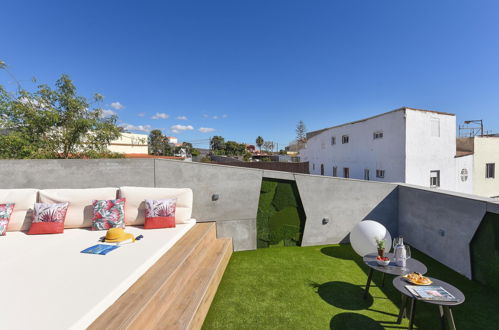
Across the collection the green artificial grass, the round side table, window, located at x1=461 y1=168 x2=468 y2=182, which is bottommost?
the green artificial grass

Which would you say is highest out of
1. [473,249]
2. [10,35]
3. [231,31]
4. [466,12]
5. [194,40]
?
[231,31]

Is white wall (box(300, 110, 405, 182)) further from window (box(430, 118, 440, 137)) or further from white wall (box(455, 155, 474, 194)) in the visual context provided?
white wall (box(455, 155, 474, 194))

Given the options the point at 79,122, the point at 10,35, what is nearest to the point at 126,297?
the point at 79,122

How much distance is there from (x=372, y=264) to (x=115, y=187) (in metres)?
5.04

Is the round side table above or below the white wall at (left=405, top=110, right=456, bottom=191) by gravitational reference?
below

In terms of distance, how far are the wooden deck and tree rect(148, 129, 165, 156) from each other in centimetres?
3956

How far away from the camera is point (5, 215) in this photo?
140 inches

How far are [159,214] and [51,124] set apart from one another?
4.86 m

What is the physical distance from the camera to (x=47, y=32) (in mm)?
7031

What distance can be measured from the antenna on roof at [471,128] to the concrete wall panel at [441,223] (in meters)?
15.0

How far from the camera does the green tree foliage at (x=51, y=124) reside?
540 centimetres

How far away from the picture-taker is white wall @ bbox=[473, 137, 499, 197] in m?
12.0

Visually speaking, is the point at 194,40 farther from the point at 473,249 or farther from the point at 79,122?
the point at 473,249

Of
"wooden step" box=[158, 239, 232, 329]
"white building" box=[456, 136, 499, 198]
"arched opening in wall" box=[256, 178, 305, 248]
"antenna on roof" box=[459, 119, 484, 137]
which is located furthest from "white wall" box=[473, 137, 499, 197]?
"wooden step" box=[158, 239, 232, 329]
